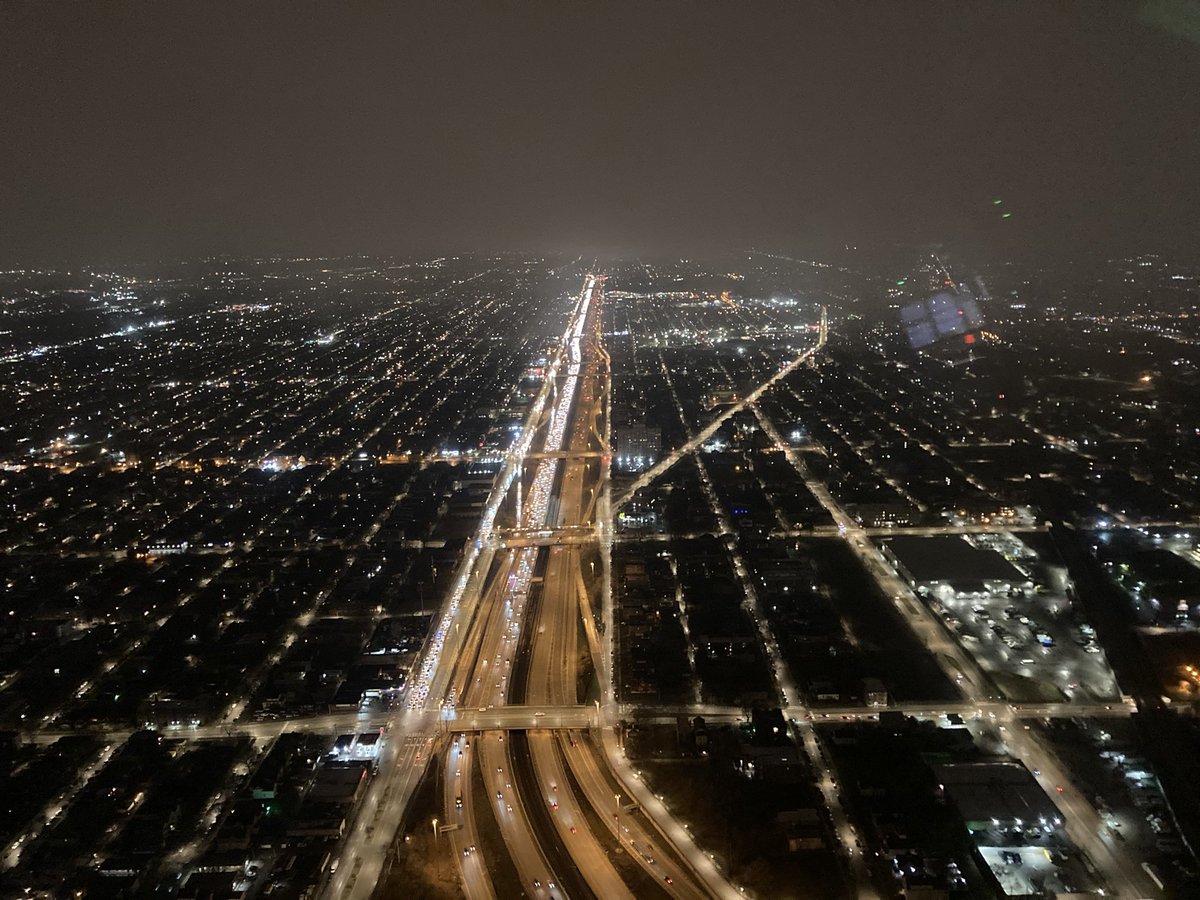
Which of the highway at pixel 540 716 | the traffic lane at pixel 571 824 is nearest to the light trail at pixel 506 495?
the highway at pixel 540 716

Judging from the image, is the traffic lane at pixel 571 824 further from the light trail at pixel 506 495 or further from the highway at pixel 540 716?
the light trail at pixel 506 495

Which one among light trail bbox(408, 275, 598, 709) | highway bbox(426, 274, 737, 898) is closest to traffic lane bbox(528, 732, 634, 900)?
highway bbox(426, 274, 737, 898)

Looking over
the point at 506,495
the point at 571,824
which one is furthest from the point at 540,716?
the point at 506,495

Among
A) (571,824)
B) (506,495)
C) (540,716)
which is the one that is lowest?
(571,824)

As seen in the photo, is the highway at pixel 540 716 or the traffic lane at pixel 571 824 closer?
the traffic lane at pixel 571 824

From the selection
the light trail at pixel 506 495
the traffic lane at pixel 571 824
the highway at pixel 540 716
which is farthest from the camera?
the light trail at pixel 506 495

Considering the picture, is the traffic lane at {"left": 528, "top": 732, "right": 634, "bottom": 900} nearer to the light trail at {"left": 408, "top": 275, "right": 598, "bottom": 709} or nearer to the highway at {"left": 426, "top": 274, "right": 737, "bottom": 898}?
the highway at {"left": 426, "top": 274, "right": 737, "bottom": 898}

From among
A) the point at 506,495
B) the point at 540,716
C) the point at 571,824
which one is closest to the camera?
the point at 571,824

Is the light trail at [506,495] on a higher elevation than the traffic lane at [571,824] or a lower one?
higher

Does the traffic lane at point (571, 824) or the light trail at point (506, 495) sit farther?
the light trail at point (506, 495)

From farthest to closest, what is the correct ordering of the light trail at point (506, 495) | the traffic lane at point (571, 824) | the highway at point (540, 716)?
the light trail at point (506, 495) → the highway at point (540, 716) → the traffic lane at point (571, 824)

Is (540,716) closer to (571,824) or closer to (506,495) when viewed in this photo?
(571,824)
